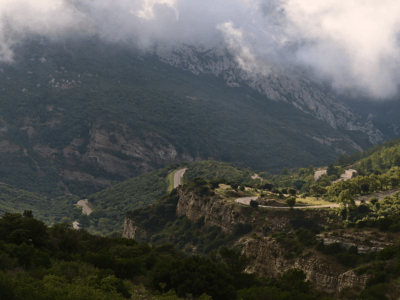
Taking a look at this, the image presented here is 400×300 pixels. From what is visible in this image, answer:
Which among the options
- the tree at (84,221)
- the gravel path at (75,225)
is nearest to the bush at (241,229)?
the gravel path at (75,225)

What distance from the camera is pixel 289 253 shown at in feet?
177

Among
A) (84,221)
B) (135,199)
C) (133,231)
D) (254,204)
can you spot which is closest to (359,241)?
(254,204)

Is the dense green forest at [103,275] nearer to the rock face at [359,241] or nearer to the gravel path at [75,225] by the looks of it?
the rock face at [359,241]

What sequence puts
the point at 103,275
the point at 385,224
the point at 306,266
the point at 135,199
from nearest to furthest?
the point at 103,275
the point at 306,266
the point at 385,224
the point at 135,199

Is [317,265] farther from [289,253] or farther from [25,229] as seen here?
[25,229]

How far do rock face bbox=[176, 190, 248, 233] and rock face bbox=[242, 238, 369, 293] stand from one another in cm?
2097

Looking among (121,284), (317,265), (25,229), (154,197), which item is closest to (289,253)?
(317,265)

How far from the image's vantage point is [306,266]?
163ft

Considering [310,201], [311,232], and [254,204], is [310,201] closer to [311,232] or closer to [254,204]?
[254,204]

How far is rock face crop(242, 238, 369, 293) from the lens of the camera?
43.8 meters

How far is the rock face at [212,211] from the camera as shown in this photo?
8300 cm

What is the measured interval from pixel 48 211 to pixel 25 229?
16871 cm

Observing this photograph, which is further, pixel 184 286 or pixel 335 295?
pixel 335 295

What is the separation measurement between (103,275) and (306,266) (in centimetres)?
Answer: 2948
